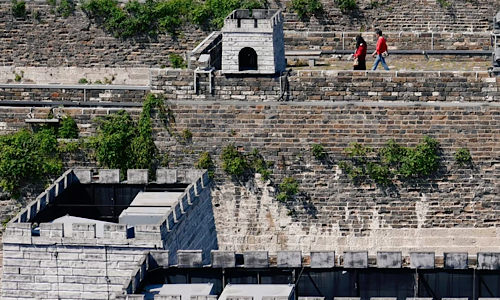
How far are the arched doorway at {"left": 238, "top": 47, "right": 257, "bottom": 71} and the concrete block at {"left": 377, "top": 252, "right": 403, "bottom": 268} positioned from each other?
15.4m

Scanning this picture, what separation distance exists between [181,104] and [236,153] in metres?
2.33

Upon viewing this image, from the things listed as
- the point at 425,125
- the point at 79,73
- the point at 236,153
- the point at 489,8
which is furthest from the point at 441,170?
the point at 79,73

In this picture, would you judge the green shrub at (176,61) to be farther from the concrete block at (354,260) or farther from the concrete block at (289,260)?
the concrete block at (354,260)

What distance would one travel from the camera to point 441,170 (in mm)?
57281

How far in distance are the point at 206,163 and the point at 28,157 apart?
576 cm

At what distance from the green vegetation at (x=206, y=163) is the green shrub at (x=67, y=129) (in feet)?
13.7

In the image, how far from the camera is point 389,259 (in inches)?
1725

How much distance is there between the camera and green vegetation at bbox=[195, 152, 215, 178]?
57.8 meters

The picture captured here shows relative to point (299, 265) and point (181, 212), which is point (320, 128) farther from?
point (299, 265)

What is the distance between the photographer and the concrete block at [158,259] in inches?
1764

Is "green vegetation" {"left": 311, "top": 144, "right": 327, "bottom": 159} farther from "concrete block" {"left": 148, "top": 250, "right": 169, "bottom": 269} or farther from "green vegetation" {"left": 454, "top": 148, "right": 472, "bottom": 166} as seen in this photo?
"concrete block" {"left": 148, "top": 250, "right": 169, "bottom": 269}

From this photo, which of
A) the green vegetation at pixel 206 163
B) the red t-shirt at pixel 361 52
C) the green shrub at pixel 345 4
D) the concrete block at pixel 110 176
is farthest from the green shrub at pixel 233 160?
the green shrub at pixel 345 4

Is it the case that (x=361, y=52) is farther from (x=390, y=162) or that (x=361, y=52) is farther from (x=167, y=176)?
(x=167, y=176)

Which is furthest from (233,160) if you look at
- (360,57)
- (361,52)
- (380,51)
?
(380,51)
